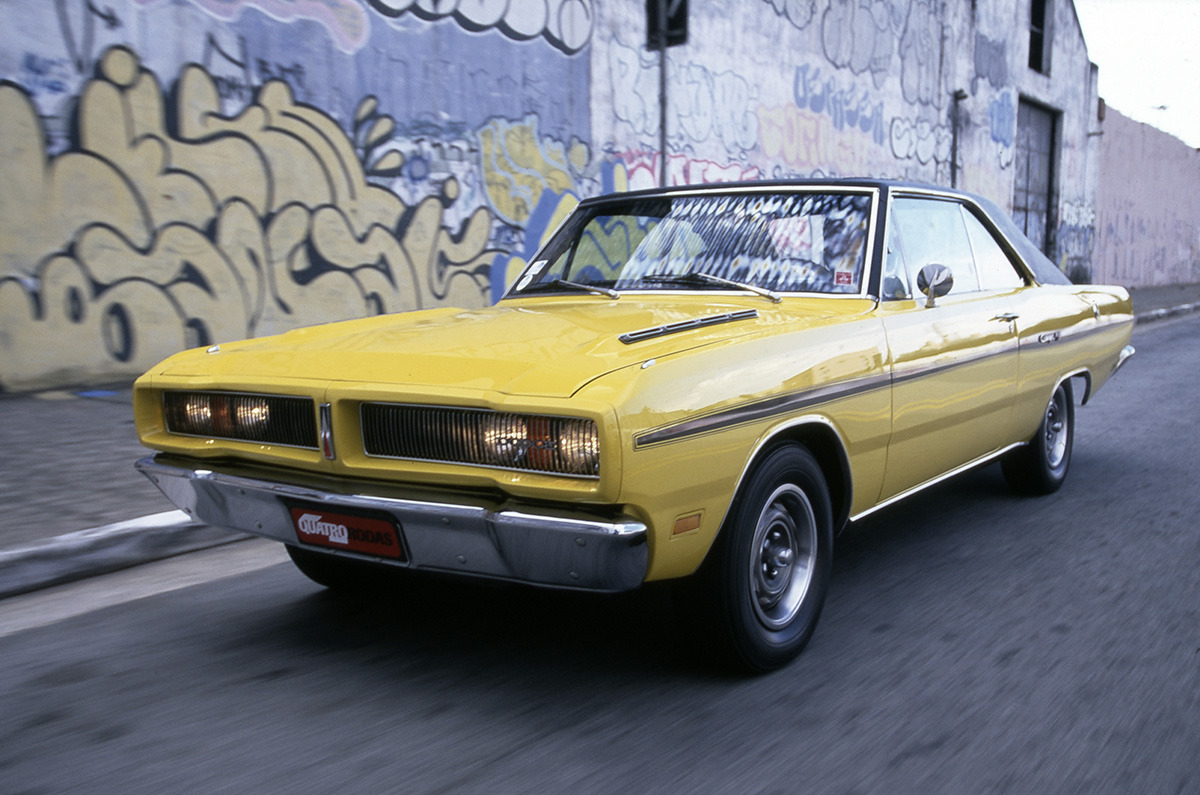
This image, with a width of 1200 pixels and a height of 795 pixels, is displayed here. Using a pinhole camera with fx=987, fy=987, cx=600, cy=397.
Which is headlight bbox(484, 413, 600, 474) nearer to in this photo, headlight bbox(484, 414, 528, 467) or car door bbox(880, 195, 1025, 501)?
headlight bbox(484, 414, 528, 467)

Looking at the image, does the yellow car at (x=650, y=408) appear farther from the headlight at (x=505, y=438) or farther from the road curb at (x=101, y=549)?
the road curb at (x=101, y=549)

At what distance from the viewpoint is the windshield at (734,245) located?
3607 mm

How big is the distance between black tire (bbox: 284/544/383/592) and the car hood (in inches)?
31.3

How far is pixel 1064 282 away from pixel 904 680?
3.19m

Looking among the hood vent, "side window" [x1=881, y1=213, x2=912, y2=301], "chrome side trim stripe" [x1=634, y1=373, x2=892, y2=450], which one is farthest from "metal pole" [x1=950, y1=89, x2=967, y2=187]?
the hood vent

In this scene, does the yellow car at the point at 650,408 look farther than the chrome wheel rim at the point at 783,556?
No

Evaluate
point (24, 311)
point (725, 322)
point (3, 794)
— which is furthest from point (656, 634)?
point (24, 311)

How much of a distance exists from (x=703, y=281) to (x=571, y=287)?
575 mm

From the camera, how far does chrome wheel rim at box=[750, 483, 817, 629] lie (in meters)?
2.87

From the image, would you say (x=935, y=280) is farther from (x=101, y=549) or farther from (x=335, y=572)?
(x=101, y=549)

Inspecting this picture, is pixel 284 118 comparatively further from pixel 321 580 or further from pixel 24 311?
pixel 321 580

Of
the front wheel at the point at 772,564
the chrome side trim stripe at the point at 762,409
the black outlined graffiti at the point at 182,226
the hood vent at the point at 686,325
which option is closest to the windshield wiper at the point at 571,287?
the hood vent at the point at 686,325

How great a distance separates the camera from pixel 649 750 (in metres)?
2.40

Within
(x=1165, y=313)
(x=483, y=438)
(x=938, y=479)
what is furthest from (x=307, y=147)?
(x=1165, y=313)
